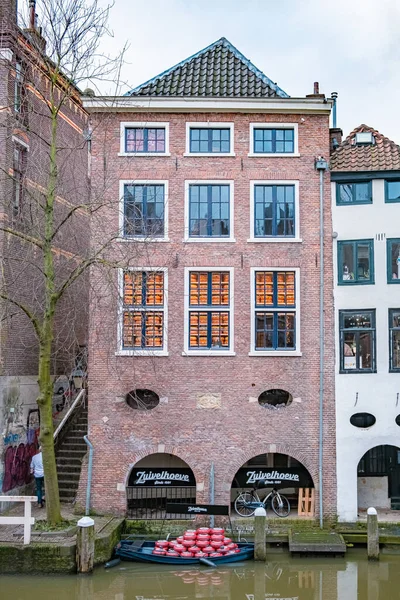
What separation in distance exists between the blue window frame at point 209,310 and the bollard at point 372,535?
240 inches

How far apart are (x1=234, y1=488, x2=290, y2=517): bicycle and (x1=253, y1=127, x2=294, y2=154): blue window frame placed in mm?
10131

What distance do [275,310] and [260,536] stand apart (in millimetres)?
6397

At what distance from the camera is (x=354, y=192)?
1967cm

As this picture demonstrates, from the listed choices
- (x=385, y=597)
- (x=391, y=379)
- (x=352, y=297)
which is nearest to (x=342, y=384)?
(x=391, y=379)

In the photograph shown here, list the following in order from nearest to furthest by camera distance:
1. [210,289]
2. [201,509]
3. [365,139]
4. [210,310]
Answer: [201,509], [210,310], [210,289], [365,139]

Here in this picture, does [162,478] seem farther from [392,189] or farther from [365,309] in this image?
[392,189]

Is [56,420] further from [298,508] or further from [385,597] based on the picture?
[385,597]

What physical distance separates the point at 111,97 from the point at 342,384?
10889 millimetres

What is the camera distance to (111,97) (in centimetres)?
1955

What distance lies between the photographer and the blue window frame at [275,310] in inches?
757

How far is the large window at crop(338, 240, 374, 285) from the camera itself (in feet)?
63.2

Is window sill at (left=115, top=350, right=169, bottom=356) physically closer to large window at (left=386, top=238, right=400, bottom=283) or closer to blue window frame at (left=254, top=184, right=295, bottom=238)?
blue window frame at (left=254, top=184, right=295, bottom=238)

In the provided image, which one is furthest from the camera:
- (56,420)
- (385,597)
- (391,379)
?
(56,420)

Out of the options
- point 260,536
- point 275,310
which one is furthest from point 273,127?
point 260,536
